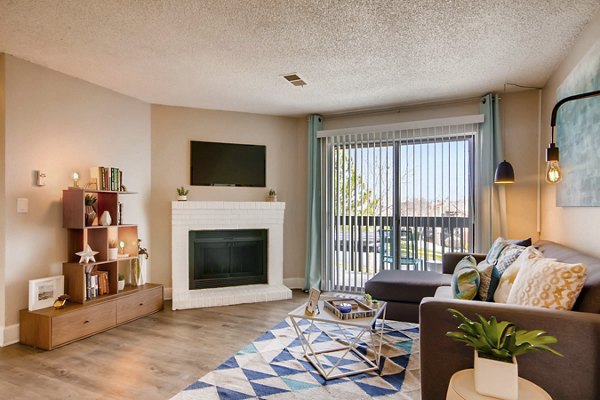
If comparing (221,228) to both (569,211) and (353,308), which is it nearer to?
(353,308)

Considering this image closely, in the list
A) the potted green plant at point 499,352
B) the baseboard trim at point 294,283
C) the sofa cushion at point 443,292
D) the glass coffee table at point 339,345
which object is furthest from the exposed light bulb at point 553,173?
the baseboard trim at point 294,283

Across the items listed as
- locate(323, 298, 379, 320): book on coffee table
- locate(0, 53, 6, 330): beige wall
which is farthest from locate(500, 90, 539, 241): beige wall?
locate(0, 53, 6, 330): beige wall

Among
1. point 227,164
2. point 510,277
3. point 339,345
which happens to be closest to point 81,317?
point 339,345

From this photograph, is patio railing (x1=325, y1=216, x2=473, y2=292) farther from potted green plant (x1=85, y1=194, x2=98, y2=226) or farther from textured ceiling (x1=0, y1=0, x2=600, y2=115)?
potted green plant (x1=85, y1=194, x2=98, y2=226)

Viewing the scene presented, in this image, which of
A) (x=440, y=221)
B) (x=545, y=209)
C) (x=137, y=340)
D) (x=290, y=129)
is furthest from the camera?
(x=290, y=129)

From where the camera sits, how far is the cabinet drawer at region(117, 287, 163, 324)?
3.57 m

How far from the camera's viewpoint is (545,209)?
367 cm

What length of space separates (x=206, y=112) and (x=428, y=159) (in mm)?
3051

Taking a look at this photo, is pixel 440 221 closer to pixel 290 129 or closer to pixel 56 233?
pixel 290 129

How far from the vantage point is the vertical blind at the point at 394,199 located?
4.23 metres

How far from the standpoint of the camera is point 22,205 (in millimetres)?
3119

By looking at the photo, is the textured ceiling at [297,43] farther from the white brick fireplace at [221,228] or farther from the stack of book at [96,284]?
the stack of book at [96,284]

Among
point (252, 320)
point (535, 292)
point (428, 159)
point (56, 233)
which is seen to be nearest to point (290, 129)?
point (428, 159)

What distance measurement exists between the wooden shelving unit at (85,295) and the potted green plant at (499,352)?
10.5 ft
